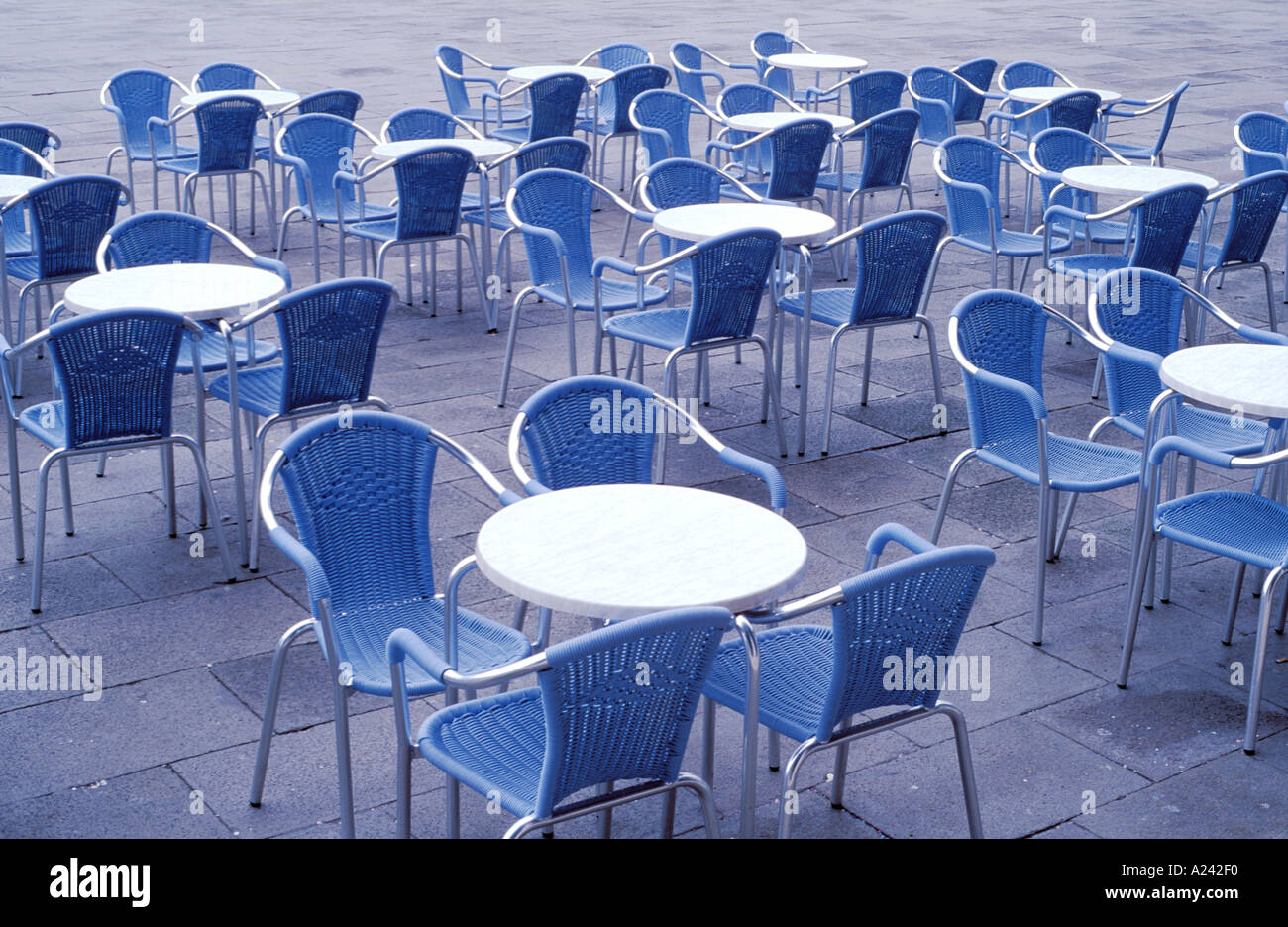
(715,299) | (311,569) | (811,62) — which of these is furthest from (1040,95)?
(311,569)

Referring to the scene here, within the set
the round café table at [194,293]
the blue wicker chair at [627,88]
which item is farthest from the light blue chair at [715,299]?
the blue wicker chair at [627,88]

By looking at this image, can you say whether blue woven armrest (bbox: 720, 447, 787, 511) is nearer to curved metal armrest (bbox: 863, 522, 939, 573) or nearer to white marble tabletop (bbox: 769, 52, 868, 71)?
curved metal armrest (bbox: 863, 522, 939, 573)

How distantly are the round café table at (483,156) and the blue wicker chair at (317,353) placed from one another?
238 cm

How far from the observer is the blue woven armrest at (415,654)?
267cm

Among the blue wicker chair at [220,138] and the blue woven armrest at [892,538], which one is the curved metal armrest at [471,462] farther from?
the blue wicker chair at [220,138]

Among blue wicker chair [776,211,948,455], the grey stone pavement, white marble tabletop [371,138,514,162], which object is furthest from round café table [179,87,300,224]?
blue wicker chair [776,211,948,455]

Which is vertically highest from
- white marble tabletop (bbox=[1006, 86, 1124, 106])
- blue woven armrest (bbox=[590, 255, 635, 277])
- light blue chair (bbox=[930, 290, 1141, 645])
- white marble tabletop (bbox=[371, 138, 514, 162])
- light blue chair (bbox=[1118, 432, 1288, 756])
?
white marble tabletop (bbox=[1006, 86, 1124, 106])

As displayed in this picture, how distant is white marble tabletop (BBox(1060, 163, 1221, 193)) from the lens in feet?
21.7

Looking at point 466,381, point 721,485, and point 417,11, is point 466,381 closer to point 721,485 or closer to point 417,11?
point 721,485

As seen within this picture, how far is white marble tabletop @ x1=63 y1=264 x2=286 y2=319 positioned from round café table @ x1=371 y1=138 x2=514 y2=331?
2067 mm

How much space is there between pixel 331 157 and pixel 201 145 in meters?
0.97

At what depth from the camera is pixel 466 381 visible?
649 cm
